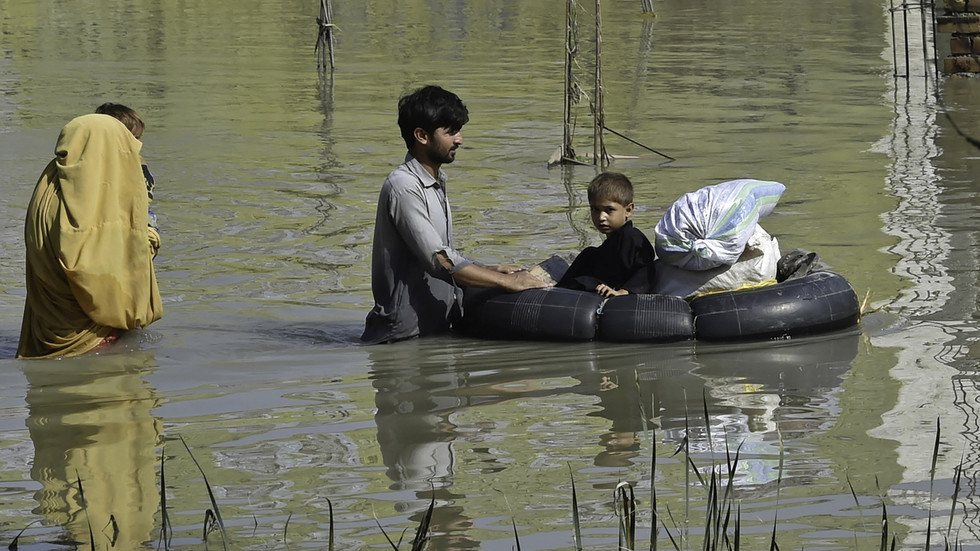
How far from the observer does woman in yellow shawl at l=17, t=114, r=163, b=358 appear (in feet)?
22.6

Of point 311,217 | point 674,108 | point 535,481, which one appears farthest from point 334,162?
point 535,481

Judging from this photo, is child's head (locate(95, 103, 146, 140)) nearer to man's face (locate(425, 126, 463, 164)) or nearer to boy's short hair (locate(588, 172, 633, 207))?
man's face (locate(425, 126, 463, 164))

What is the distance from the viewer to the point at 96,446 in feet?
18.0

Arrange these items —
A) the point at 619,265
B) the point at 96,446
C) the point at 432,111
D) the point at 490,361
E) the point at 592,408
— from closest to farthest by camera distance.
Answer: the point at 96,446, the point at 592,408, the point at 432,111, the point at 490,361, the point at 619,265

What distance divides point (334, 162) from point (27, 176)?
297 centimetres


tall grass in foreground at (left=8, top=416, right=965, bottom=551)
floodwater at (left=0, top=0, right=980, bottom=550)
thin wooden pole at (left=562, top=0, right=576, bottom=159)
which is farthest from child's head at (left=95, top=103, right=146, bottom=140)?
thin wooden pole at (left=562, top=0, right=576, bottom=159)

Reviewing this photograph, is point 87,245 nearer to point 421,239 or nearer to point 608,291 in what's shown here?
point 421,239

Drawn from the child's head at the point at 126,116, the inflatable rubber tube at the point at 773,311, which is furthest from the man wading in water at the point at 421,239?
the child's head at the point at 126,116

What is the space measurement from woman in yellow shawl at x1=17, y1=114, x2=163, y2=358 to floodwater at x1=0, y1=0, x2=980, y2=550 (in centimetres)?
21

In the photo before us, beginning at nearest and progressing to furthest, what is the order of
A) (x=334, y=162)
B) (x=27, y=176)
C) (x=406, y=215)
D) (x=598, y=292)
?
(x=406, y=215) → (x=598, y=292) → (x=27, y=176) → (x=334, y=162)

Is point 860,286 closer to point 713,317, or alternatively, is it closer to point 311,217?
point 713,317

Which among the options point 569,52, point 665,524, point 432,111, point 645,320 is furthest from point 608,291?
point 569,52

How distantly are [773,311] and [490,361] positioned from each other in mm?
1450

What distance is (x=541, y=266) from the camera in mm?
7938
